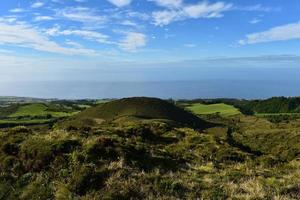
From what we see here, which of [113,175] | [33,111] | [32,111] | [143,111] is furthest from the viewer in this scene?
[32,111]

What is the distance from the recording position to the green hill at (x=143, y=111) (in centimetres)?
10105

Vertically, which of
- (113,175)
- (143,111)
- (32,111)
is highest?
(113,175)

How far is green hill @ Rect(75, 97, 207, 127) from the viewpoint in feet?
332

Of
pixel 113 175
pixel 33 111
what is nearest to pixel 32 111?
pixel 33 111

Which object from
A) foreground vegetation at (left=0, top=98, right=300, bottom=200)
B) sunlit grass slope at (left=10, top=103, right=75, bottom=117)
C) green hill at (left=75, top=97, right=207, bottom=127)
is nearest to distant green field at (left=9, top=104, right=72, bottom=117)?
sunlit grass slope at (left=10, top=103, right=75, bottom=117)

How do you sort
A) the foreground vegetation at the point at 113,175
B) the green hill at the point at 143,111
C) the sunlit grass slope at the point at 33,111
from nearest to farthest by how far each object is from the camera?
the foreground vegetation at the point at 113,175 < the green hill at the point at 143,111 < the sunlit grass slope at the point at 33,111

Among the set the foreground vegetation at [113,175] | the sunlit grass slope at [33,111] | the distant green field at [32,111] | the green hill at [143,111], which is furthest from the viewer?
the distant green field at [32,111]

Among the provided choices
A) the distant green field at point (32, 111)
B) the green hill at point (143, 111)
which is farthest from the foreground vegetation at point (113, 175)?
the distant green field at point (32, 111)

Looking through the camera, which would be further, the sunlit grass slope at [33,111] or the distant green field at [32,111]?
the distant green field at [32,111]

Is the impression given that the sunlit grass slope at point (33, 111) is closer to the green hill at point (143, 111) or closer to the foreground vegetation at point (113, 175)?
the green hill at point (143, 111)

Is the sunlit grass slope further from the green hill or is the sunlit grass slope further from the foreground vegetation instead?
the foreground vegetation

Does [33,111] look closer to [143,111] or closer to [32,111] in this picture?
[32,111]

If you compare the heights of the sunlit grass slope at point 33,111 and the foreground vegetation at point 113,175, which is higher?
the foreground vegetation at point 113,175

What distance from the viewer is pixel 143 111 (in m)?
102
